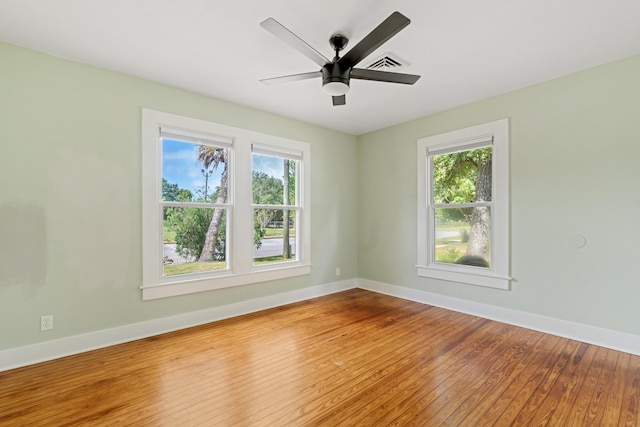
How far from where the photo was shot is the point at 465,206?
3.83 metres

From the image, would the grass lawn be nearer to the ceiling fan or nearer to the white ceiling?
the white ceiling

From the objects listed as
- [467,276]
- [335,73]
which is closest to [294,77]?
[335,73]

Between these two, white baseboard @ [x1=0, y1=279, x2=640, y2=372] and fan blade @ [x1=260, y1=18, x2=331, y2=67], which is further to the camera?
white baseboard @ [x1=0, y1=279, x2=640, y2=372]

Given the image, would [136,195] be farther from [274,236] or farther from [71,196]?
[274,236]

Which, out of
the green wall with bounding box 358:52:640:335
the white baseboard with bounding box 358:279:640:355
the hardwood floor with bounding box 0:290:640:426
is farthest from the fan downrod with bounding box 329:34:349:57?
the white baseboard with bounding box 358:279:640:355

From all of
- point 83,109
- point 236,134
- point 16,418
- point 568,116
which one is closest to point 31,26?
point 83,109

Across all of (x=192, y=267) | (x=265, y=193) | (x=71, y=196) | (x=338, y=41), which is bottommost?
(x=192, y=267)

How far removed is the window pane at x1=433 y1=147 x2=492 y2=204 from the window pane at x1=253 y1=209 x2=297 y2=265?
217cm

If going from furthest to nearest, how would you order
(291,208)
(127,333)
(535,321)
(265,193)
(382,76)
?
(291,208) → (265,193) → (535,321) → (127,333) → (382,76)

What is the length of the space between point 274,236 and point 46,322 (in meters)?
2.48

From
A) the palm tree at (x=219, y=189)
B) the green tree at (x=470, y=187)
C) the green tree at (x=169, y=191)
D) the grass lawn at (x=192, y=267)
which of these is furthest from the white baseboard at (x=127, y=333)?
the green tree at (x=470, y=187)

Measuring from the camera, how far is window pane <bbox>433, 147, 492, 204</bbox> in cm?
368

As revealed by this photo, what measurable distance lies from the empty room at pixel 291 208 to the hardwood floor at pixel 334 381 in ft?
0.07

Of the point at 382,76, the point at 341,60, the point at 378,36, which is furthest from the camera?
the point at 382,76
